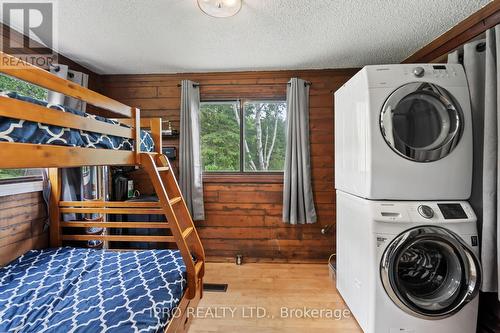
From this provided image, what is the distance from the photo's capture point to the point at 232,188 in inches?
112

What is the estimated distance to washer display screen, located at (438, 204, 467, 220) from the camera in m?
1.43

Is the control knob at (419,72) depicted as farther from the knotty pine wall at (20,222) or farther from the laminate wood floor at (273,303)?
the knotty pine wall at (20,222)

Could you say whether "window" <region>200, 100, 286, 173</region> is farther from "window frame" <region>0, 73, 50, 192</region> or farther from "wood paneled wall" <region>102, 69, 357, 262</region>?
"window frame" <region>0, 73, 50, 192</region>

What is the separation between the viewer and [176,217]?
170 cm

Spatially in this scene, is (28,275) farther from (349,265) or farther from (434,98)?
(434,98)

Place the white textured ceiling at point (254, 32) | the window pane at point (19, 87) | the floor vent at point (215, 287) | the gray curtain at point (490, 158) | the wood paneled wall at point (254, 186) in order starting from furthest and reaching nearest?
the wood paneled wall at point (254, 186), the floor vent at point (215, 287), the window pane at point (19, 87), the white textured ceiling at point (254, 32), the gray curtain at point (490, 158)

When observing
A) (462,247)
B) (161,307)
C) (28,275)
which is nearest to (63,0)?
(28,275)

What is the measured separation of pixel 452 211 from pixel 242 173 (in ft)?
6.56

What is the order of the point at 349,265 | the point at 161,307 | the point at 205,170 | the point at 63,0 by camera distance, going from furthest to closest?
the point at 205,170 → the point at 349,265 → the point at 63,0 → the point at 161,307

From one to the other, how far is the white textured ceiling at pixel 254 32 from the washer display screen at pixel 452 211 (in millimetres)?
1364

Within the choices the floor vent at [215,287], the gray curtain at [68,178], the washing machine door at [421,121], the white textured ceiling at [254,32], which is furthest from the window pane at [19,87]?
the washing machine door at [421,121]

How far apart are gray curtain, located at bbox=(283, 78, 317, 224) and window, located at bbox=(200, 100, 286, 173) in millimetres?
196

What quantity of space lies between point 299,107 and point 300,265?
186 centimetres

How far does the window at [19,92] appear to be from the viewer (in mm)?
1808
